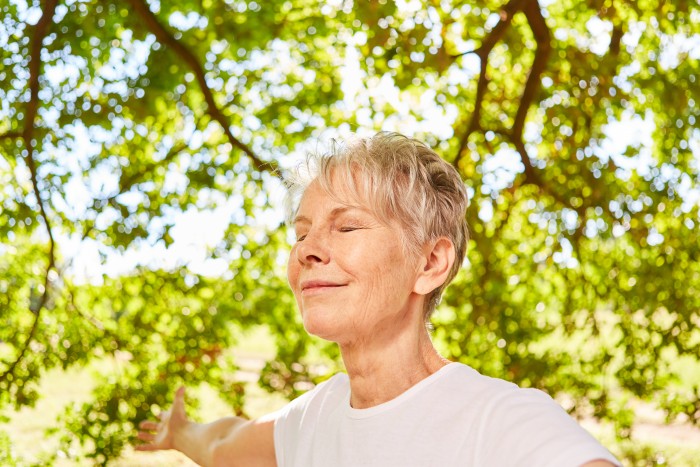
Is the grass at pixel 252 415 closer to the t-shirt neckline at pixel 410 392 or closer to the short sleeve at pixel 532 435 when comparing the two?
the t-shirt neckline at pixel 410 392

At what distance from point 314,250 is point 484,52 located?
242cm

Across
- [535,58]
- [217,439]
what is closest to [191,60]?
[535,58]

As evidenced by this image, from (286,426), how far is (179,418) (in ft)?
2.02

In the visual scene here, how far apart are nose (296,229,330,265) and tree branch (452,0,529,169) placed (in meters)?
2.22

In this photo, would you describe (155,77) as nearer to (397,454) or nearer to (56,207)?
(56,207)

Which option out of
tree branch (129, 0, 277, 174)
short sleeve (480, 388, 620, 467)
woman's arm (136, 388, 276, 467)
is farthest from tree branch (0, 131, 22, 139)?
short sleeve (480, 388, 620, 467)

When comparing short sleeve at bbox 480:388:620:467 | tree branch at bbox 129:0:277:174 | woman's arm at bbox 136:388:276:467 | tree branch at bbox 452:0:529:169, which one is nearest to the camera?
short sleeve at bbox 480:388:620:467

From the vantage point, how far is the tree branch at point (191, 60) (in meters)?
3.88

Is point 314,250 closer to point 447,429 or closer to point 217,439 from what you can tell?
point 447,429

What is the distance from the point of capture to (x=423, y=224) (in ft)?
5.30

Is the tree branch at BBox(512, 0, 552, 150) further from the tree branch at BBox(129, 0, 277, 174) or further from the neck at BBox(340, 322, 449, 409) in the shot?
the neck at BBox(340, 322, 449, 409)

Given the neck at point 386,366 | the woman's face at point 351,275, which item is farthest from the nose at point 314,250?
the neck at point 386,366

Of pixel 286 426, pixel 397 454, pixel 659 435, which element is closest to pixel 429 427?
pixel 397 454

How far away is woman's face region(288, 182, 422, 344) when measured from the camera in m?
1.58
